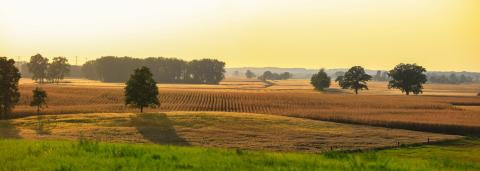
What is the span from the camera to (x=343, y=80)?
541 feet

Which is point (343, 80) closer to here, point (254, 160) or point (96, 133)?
point (96, 133)

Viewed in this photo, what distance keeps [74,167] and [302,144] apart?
33.0 m

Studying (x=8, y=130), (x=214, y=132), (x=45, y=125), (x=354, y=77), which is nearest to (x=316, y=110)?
(x=214, y=132)

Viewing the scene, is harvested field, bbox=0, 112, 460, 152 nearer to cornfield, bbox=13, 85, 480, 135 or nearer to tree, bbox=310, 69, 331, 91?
cornfield, bbox=13, 85, 480, 135

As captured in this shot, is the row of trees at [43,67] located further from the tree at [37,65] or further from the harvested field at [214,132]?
the harvested field at [214,132]

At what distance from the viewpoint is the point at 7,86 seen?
71.1m

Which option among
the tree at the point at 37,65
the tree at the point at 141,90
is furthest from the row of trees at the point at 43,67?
the tree at the point at 141,90

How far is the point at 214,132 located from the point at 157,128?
7430 mm

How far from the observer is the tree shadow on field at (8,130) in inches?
1886

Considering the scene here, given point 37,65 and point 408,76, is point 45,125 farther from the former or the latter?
point 37,65

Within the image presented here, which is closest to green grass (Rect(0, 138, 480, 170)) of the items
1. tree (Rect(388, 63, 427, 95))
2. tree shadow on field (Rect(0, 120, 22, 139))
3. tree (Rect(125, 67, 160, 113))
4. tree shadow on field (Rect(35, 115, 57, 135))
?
tree shadow on field (Rect(0, 120, 22, 139))

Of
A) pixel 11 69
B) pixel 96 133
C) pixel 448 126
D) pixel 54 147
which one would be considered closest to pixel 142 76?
pixel 11 69

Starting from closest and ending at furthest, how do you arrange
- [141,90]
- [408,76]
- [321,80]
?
[141,90] → [408,76] → [321,80]

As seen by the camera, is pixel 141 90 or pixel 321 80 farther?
pixel 321 80
